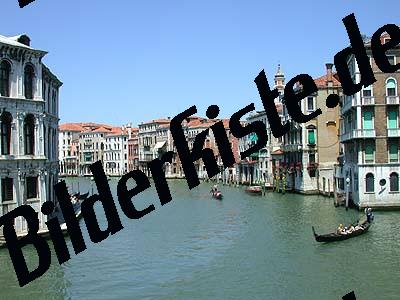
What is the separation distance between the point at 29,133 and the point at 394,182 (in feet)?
50.0

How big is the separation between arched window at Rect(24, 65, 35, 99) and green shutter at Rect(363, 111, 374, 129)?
46.0 feet

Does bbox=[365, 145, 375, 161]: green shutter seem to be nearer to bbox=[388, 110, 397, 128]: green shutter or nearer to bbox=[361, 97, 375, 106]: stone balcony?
bbox=[388, 110, 397, 128]: green shutter

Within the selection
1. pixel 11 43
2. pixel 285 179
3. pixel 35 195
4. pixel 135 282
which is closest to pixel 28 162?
pixel 35 195

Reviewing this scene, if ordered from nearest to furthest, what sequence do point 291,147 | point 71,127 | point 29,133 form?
point 29,133 → point 291,147 → point 71,127

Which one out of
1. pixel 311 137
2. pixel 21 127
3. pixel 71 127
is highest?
pixel 71 127

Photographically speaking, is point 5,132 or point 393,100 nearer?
point 5,132

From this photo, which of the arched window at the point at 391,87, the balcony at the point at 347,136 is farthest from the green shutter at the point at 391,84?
the balcony at the point at 347,136

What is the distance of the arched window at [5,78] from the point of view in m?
15.4

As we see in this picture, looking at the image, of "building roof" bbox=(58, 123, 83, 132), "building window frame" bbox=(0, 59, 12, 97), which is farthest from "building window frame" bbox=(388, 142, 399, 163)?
"building roof" bbox=(58, 123, 83, 132)

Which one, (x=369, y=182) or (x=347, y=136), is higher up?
(x=347, y=136)

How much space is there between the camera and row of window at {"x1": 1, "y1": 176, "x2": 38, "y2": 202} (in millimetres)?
15695

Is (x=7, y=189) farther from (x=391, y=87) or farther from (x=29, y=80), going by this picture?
(x=391, y=87)

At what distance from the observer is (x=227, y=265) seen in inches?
546

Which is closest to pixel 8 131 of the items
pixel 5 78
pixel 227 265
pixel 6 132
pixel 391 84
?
pixel 6 132
